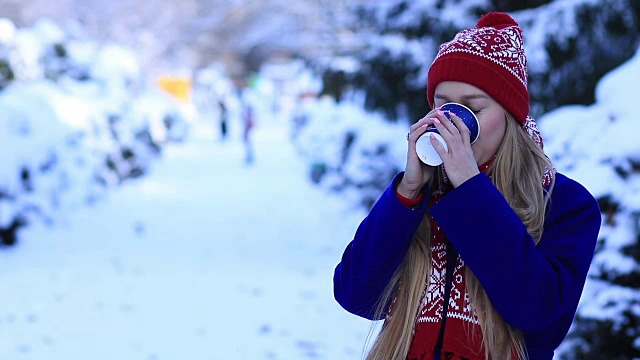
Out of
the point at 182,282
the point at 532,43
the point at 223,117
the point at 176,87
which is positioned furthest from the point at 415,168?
the point at 176,87

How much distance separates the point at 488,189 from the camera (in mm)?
1535

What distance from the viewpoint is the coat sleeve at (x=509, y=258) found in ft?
4.95

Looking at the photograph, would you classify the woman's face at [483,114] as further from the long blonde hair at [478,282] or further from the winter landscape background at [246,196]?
the winter landscape background at [246,196]

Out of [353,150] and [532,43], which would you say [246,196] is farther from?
[532,43]

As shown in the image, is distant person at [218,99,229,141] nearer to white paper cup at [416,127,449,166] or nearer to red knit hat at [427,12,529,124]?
red knit hat at [427,12,529,124]

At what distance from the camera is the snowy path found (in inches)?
207

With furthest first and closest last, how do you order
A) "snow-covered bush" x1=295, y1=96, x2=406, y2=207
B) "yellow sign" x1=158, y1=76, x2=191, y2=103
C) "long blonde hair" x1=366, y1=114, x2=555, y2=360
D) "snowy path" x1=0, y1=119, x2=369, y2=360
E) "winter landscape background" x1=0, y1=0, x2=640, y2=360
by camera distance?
"yellow sign" x1=158, y1=76, x2=191, y2=103
"snow-covered bush" x1=295, y1=96, x2=406, y2=207
"snowy path" x1=0, y1=119, x2=369, y2=360
"winter landscape background" x1=0, y1=0, x2=640, y2=360
"long blonde hair" x1=366, y1=114, x2=555, y2=360

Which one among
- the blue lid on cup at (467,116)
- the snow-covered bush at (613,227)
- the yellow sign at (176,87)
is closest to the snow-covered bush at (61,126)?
the snow-covered bush at (613,227)

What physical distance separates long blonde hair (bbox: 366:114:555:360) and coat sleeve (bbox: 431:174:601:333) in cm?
5

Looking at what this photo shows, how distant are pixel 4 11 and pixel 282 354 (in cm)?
2104

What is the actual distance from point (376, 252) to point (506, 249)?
0.28m

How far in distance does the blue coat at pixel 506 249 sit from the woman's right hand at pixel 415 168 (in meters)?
0.04

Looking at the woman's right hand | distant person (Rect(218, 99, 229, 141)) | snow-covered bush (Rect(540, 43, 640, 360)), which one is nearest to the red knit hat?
the woman's right hand

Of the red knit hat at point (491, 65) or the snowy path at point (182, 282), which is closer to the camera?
the red knit hat at point (491, 65)
